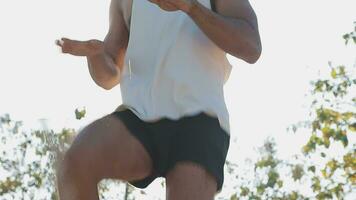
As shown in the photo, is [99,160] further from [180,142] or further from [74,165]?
[180,142]

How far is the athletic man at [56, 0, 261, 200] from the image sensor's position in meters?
3.51

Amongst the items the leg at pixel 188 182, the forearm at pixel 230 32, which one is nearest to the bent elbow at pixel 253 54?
the forearm at pixel 230 32

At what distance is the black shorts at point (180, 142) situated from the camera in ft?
11.7

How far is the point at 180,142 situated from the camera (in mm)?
3590

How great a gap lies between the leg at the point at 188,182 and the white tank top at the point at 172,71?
199mm

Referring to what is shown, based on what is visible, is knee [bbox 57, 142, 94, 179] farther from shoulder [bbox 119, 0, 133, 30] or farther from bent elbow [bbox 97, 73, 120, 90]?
shoulder [bbox 119, 0, 133, 30]

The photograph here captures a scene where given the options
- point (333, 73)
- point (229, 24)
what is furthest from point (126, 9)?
point (333, 73)

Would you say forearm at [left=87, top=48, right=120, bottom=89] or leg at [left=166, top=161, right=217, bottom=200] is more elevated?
forearm at [left=87, top=48, right=120, bottom=89]

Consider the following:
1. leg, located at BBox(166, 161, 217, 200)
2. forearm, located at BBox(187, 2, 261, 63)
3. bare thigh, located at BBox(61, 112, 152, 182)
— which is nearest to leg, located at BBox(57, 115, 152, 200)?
bare thigh, located at BBox(61, 112, 152, 182)

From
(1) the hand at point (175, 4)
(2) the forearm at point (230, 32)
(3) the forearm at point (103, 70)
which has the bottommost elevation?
(3) the forearm at point (103, 70)

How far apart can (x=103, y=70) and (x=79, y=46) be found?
20cm

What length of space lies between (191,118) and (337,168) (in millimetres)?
7648

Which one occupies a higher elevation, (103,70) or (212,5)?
(212,5)

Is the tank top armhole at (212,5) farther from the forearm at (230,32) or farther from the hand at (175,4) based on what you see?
the hand at (175,4)
